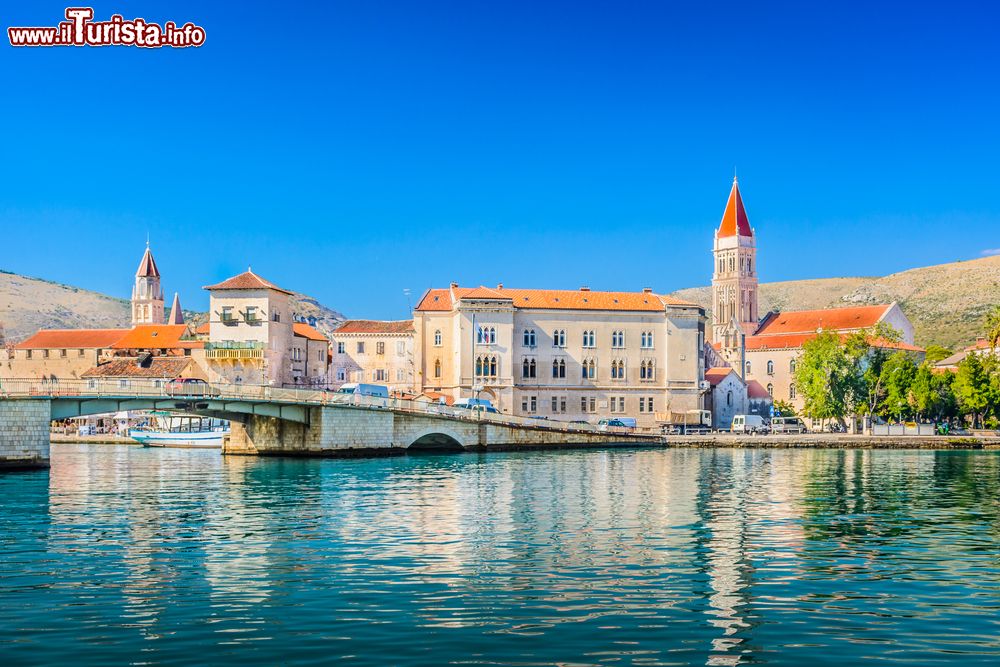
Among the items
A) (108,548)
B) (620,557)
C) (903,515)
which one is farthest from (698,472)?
(108,548)

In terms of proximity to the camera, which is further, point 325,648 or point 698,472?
point 698,472

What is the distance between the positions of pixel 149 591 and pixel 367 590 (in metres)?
4.42

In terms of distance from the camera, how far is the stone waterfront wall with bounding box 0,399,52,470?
2079 inches

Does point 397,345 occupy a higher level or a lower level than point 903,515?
higher

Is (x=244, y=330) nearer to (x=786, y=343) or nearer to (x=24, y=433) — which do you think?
(x=24, y=433)

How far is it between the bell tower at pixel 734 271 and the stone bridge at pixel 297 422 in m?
66.1

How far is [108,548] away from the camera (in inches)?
1054

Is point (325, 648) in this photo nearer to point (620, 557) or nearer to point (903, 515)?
point (620, 557)

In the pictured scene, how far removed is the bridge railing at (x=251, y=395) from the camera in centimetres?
5559

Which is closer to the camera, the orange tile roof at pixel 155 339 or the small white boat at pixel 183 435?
the small white boat at pixel 183 435

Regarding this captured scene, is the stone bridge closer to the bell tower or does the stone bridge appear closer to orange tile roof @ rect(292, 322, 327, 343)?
orange tile roof @ rect(292, 322, 327, 343)

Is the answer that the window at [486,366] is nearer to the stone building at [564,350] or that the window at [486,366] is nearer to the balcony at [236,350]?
the stone building at [564,350]

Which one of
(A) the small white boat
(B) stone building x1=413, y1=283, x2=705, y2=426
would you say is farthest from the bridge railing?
(A) the small white boat

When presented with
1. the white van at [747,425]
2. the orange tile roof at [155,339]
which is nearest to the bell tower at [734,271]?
the white van at [747,425]
